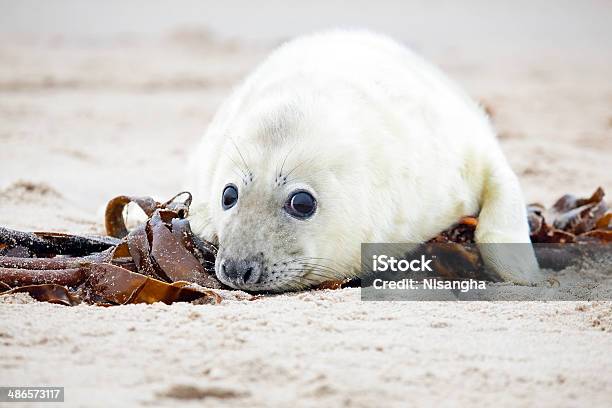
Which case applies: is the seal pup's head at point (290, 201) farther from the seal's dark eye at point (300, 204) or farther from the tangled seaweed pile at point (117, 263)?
the tangled seaweed pile at point (117, 263)

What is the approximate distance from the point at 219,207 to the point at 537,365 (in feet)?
4.51

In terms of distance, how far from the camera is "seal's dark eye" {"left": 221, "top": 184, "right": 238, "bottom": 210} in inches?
116

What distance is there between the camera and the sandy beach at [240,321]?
6.19ft

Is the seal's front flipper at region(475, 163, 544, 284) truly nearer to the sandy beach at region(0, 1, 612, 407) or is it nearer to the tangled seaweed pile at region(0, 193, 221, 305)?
the sandy beach at region(0, 1, 612, 407)

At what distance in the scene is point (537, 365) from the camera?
82.3 inches

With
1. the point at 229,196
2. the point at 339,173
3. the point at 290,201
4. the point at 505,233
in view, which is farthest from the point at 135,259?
the point at 505,233

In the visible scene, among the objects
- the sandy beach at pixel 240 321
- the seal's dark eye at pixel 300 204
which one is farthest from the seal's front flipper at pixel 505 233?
the seal's dark eye at pixel 300 204

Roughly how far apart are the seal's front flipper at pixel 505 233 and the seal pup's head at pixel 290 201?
0.59 m

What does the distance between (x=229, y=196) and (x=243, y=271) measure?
33 cm

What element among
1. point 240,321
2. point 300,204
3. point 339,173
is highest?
point 339,173

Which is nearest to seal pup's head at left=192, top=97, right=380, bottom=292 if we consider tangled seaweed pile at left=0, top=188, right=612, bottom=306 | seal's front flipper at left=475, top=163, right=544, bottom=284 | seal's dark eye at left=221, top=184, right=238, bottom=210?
seal's dark eye at left=221, top=184, right=238, bottom=210

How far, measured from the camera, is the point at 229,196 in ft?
9.75

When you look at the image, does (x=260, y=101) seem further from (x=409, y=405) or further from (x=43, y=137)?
(x=43, y=137)

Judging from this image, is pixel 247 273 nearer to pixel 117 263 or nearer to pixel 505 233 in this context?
pixel 117 263
